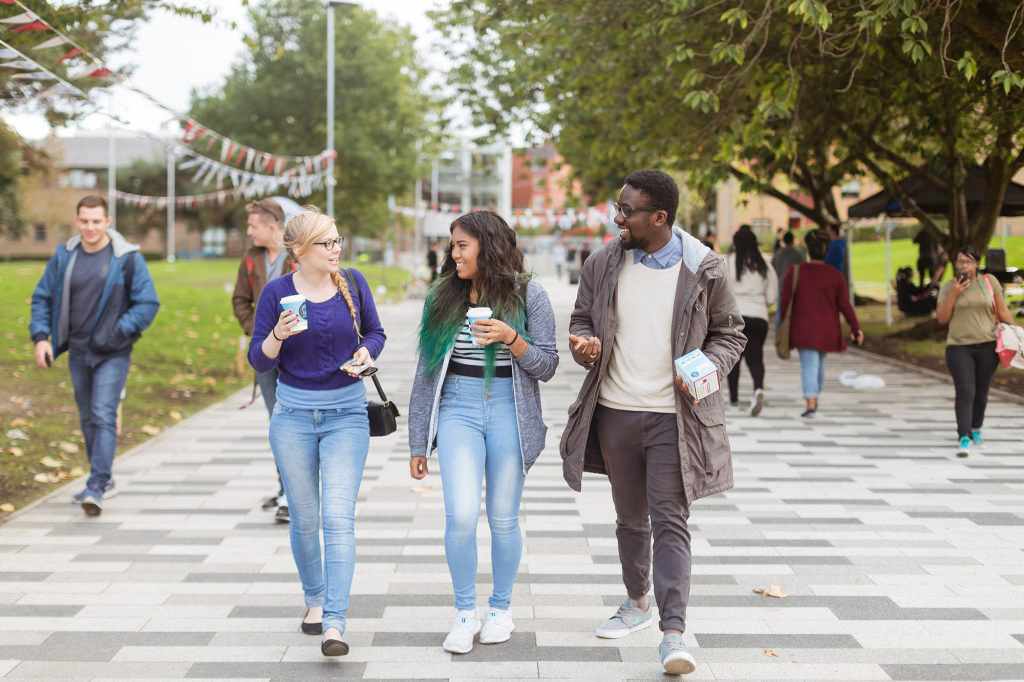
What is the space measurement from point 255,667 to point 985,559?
376cm

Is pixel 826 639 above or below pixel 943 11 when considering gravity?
below

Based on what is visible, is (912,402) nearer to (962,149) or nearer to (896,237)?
(962,149)

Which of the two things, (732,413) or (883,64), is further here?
(883,64)

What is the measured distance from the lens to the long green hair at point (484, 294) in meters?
4.61

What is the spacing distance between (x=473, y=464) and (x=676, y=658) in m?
1.07

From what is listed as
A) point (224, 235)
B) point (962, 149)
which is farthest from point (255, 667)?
point (224, 235)

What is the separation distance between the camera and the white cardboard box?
4230 mm

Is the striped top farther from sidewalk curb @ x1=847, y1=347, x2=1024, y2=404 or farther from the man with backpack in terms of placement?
sidewalk curb @ x1=847, y1=347, x2=1024, y2=404

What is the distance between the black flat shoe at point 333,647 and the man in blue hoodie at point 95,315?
314 centimetres

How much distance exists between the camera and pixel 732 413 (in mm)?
11742

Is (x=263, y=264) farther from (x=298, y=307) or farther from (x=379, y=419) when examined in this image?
(x=298, y=307)

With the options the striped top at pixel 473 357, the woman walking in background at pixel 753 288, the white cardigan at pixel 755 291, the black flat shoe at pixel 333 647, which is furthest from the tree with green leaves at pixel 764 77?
the black flat shoe at pixel 333 647

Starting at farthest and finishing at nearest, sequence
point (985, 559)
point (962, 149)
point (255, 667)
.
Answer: point (962, 149) → point (985, 559) → point (255, 667)

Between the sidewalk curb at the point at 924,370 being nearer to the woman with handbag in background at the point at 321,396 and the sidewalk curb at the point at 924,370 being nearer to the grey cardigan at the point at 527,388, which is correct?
the grey cardigan at the point at 527,388
